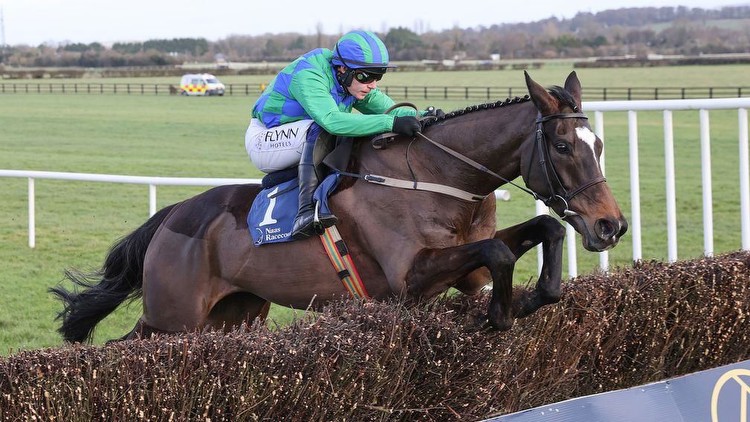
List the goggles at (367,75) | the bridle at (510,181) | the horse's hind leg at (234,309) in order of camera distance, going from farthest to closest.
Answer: the horse's hind leg at (234,309), the goggles at (367,75), the bridle at (510,181)

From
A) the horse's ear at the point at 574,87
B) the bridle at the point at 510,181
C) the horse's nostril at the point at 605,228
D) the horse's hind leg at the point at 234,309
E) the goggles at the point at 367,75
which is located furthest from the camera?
the horse's hind leg at the point at 234,309

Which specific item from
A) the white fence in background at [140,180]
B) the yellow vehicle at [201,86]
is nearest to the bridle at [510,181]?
the white fence in background at [140,180]

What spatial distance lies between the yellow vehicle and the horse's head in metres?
46.1

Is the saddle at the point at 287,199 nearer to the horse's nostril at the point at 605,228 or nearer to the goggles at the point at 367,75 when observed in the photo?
the goggles at the point at 367,75

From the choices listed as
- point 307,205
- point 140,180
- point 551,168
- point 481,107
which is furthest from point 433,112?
point 140,180

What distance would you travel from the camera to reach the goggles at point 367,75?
13.9ft

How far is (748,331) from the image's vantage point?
4.57 metres

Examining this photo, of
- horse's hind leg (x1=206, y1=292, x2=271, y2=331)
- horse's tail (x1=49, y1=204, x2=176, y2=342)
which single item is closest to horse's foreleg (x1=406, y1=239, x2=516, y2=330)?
horse's hind leg (x1=206, y1=292, x2=271, y2=331)

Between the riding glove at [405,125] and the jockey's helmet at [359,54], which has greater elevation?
the jockey's helmet at [359,54]

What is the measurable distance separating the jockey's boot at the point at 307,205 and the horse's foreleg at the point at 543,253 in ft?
2.32

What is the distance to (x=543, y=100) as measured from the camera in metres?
3.71

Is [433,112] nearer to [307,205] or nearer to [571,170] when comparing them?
A: [307,205]

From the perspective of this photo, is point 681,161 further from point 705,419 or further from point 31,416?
point 31,416

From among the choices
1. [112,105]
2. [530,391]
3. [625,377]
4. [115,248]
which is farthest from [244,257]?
[112,105]
